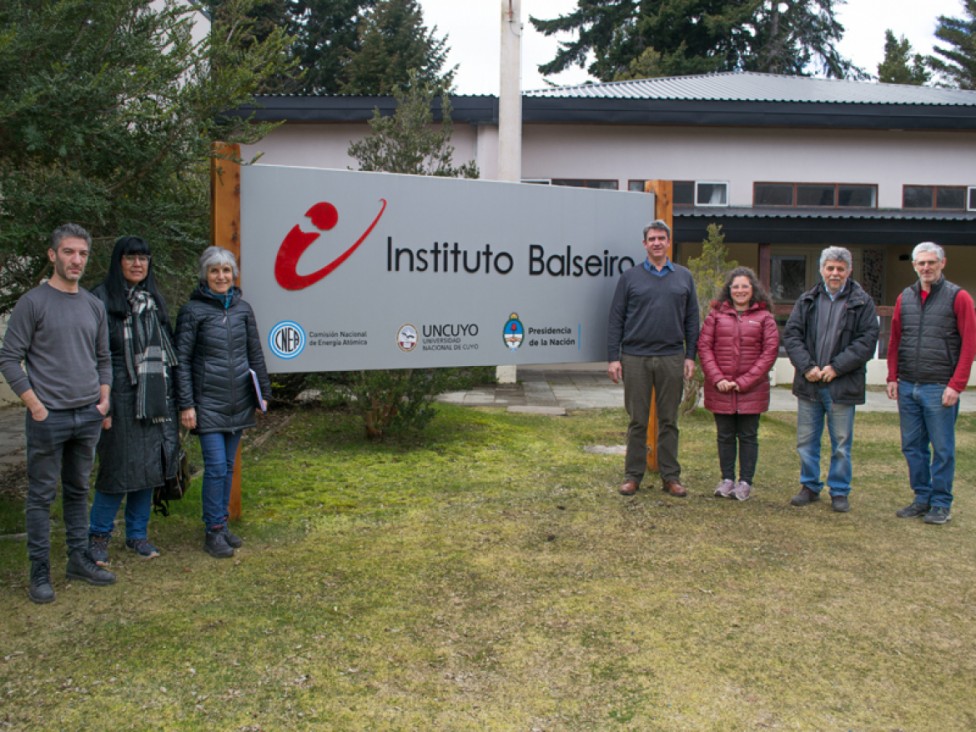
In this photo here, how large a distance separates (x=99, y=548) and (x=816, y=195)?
660 inches

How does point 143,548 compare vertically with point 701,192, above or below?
below

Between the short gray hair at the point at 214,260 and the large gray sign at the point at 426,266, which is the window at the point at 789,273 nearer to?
the large gray sign at the point at 426,266

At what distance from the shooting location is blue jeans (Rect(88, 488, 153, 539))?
489 cm

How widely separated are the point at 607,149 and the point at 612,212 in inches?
440

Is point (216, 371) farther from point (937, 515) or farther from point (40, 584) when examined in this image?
point (937, 515)

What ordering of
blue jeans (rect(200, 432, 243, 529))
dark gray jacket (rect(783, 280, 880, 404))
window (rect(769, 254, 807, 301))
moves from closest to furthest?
blue jeans (rect(200, 432, 243, 529)) < dark gray jacket (rect(783, 280, 880, 404)) < window (rect(769, 254, 807, 301))

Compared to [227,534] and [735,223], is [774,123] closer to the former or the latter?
[735,223]

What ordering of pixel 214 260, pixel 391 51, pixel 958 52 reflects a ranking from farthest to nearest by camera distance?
pixel 958 52 → pixel 391 51 → pixel 214 260

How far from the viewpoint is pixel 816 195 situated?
18406mm

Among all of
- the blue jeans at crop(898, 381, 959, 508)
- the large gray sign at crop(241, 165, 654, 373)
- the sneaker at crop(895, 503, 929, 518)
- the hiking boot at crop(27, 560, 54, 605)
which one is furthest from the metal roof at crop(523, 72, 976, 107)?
the hiking boot at crop(27, 560, 54, 605)

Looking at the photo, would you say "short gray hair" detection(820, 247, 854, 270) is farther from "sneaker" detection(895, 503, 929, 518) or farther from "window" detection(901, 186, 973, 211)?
"window" detection(901, 186, 973, 211)

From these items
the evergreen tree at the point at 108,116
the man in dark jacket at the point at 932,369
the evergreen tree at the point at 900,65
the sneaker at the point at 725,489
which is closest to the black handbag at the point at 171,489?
the evergreen tree at the point at 108,116

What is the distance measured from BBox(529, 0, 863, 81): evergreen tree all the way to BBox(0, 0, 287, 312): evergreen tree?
31072 mm

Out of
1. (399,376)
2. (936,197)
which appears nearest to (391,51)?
(936,197)
